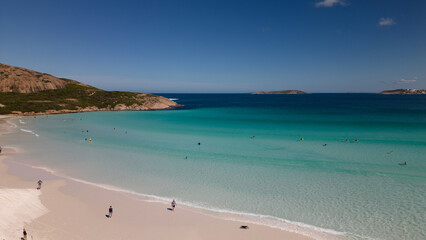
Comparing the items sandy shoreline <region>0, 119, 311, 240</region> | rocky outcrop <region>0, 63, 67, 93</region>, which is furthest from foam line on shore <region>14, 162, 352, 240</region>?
rocky outcrop <region>0, 63, 67, 93</region>

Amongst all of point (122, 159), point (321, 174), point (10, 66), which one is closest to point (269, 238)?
point (321, 174)

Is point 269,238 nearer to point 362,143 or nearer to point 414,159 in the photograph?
point 414,159

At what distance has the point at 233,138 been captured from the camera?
46.7m

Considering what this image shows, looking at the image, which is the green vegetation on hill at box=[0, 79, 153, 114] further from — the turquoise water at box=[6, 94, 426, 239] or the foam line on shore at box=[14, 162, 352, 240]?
the foam line on shore at box=[14, 162, 352, 240]

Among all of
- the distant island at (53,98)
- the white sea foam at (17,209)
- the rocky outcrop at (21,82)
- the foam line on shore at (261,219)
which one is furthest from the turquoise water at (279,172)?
the rocky outcrop at (21,82)

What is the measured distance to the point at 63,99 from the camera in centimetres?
10712

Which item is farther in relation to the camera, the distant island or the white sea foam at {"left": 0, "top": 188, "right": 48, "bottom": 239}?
the distant island

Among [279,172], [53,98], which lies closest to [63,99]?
[53,98]

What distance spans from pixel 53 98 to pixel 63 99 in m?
4.82

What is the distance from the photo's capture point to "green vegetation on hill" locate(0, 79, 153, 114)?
89.7 meters

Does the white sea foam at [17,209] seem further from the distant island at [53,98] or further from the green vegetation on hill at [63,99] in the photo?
the green vegetation on hill at [63,99]

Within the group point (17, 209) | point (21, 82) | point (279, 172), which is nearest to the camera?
point (17, 209)

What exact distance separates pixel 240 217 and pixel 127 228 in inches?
328

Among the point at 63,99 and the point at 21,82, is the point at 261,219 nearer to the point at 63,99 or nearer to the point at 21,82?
the point at 63,99
